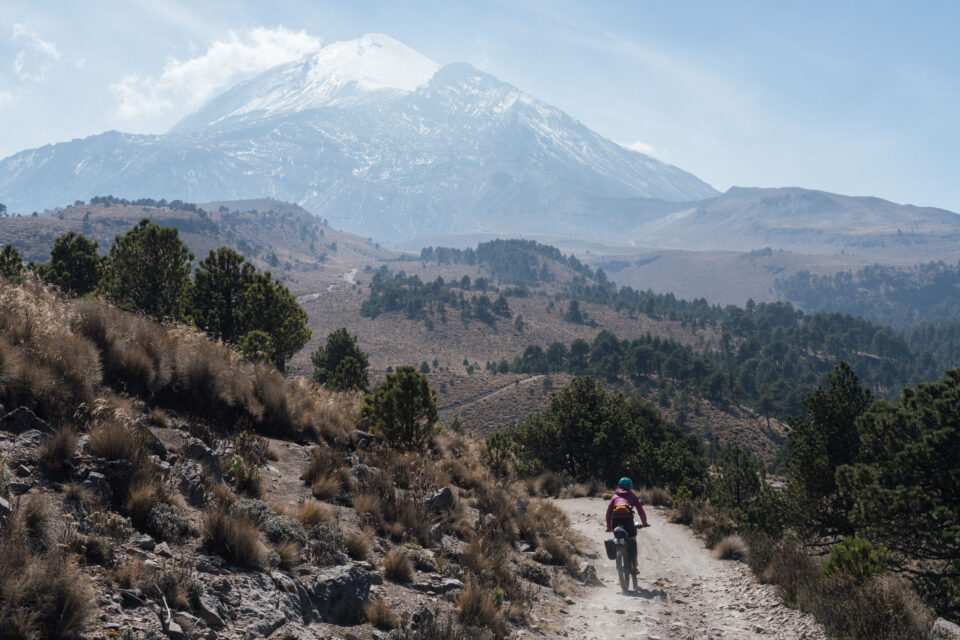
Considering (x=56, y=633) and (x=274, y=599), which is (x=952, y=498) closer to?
(x=274, y=599)

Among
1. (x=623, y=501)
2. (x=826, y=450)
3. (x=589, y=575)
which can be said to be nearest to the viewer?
(x=589, y=575)

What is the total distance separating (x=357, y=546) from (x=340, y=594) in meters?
1.37

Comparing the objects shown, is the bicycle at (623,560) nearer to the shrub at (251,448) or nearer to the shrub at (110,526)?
the shrub at (251,448)

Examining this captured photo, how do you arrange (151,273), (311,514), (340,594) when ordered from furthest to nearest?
(151,273)
(311,514)
(340,594)

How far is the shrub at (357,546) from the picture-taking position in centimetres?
848

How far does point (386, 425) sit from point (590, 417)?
21.8m

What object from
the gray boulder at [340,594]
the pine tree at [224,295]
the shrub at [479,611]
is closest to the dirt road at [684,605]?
the shrub at [479,611]

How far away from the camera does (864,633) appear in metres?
7.48

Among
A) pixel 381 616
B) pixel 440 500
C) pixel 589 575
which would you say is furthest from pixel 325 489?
pixel 589 575

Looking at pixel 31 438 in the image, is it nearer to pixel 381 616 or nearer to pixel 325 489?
pixel 325 489

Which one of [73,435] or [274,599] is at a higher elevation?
[73,435]

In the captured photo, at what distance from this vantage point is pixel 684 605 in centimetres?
1055

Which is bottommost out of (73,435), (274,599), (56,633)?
(274,599)

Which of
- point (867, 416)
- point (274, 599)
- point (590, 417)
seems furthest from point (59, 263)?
point (867, 416)
